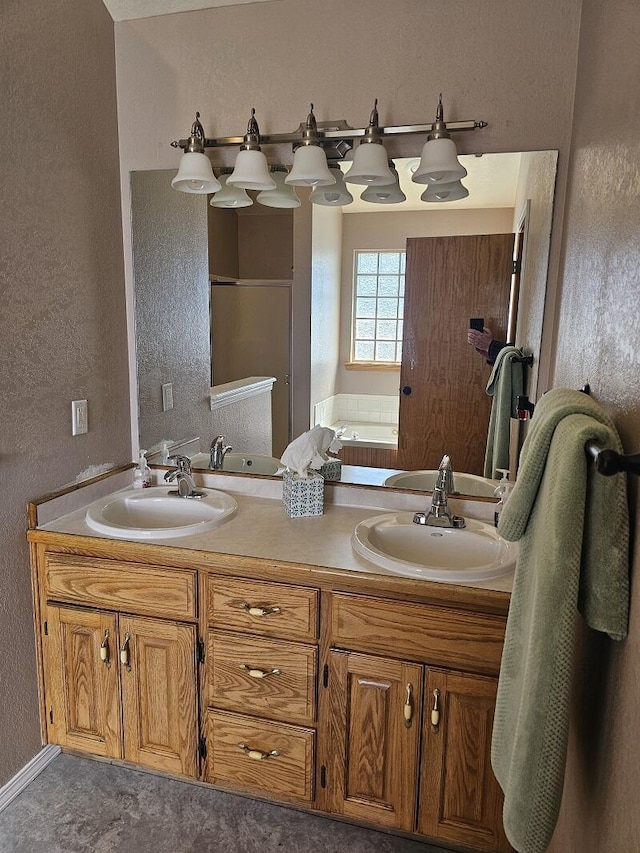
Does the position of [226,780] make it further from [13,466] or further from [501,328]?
[501,328]

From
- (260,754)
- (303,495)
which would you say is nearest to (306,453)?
(303,495)

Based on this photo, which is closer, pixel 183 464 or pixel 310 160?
pixel 310 160

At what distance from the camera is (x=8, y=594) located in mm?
1726

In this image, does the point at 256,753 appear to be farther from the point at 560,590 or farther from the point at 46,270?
the point at 46,270

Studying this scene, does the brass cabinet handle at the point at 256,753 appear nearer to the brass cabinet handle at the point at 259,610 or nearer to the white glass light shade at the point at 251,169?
the brass cabinet handle at the point at 259,610

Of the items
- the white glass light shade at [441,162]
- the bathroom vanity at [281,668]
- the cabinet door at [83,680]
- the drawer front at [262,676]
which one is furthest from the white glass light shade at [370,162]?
the cabinet door at [83,680]

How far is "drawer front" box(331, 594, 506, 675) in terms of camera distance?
145cm

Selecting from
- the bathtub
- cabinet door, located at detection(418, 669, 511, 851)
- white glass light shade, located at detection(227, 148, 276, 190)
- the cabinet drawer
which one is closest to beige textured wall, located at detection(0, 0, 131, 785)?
white glass light shade, located at detection(227, 148, 276, 190)

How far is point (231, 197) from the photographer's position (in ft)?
6.48

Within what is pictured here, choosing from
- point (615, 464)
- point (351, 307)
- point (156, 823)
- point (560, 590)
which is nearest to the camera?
point (615, 464)

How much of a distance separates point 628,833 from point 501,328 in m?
1.44

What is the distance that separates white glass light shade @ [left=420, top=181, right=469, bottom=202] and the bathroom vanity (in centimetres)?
103

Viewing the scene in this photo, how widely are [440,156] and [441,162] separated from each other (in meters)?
0.02

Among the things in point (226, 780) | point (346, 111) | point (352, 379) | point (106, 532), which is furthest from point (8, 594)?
point (346, 111)
